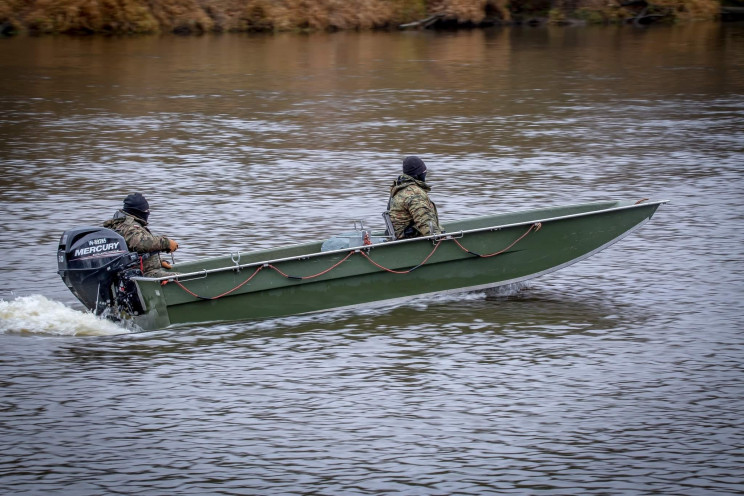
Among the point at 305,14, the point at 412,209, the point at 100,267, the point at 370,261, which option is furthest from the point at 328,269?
the point at 305,14

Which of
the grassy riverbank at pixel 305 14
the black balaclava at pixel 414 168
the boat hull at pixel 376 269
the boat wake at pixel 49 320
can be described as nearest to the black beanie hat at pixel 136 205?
the boat hull at pixel 376 269

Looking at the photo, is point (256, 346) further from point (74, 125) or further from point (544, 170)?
point (74, 125)

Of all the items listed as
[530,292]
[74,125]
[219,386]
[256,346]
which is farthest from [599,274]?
[74,125]

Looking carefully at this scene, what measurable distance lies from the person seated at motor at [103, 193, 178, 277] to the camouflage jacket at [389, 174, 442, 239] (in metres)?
2.42

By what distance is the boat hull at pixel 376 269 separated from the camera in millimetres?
10359

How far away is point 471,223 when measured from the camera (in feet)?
40.0

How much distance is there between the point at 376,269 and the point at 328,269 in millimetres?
522

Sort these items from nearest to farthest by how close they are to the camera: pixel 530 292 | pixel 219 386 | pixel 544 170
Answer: pixel 219 386
pixel 530 292
pixel 544 170

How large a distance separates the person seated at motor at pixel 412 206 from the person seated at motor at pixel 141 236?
7.94ft

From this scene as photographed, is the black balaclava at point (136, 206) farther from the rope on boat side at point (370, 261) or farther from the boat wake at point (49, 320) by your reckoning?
the boat wake at point (49, 320)

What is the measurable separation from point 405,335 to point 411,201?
151 cm

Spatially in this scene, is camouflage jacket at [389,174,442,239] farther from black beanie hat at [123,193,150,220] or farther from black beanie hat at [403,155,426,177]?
black beanie hat at [123,193,150,220]

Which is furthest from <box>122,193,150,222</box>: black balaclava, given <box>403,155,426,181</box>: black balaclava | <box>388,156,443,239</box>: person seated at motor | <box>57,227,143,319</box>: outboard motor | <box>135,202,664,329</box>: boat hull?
<box>403,155,426,181</box>: black balaclava

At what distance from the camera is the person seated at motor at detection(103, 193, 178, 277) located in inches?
412
